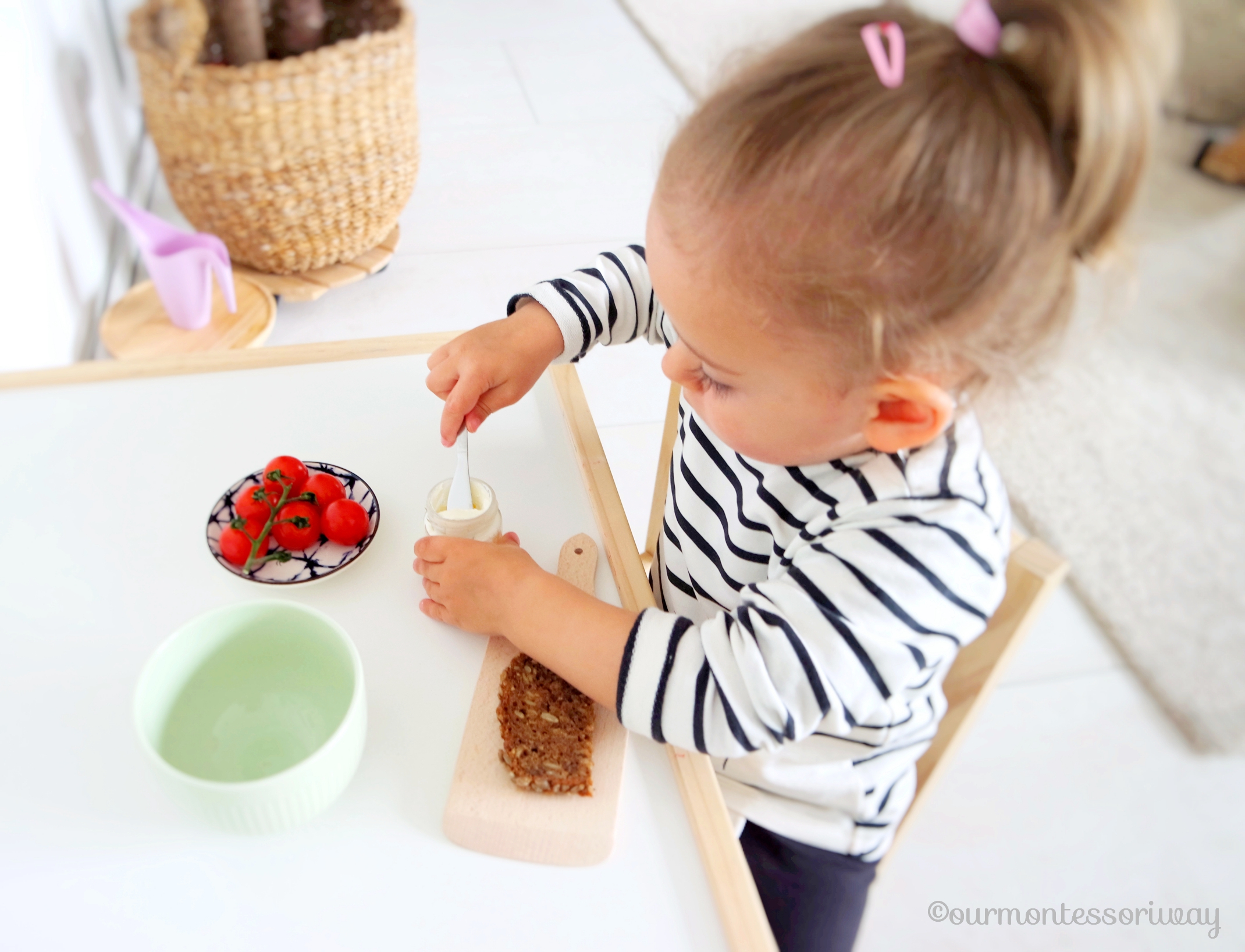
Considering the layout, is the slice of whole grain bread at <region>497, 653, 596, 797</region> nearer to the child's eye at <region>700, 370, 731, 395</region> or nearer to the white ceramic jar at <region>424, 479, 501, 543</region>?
the white ceramic jar at <region>424, 479, 501, 543</region>

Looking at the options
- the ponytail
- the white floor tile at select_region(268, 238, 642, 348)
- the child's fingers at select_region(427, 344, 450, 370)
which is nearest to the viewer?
the ponytail

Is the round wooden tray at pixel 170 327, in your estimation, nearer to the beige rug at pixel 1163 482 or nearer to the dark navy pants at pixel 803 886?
the beige rug at pixel 1163 482

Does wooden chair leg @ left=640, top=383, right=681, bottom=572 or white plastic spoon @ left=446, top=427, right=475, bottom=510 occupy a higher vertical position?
white plastic spoon @ left=446, top=427, right=475, bottom=510

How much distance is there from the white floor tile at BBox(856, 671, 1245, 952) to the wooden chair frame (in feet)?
1.28

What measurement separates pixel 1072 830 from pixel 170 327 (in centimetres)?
155

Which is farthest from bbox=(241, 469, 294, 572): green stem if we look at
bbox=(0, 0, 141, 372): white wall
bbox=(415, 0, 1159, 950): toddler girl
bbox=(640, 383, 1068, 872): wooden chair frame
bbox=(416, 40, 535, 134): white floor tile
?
bbox=(416, 40, 535, 134): white floor tile

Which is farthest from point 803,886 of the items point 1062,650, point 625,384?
point 625,384

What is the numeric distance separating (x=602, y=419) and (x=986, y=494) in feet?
3.71

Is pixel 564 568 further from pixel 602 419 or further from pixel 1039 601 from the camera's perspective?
pixel 602 419

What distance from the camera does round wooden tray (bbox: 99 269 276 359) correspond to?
4.84 ft

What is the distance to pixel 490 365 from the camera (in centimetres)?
71

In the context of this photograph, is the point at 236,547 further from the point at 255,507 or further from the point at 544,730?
the point at 544,730

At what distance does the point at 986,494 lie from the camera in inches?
22.2

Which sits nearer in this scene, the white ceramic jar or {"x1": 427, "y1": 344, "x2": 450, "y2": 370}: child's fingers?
the white ceramic jar
